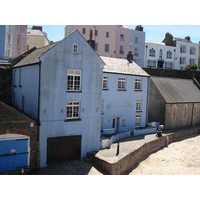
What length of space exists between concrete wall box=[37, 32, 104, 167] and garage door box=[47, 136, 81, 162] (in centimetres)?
34

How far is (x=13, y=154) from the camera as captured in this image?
46.9ft

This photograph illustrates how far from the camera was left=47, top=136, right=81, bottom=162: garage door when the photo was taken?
1614cm

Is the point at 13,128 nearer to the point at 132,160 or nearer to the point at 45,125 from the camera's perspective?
the point at 45,125

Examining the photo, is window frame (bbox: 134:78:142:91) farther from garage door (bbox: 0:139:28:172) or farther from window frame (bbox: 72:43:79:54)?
garage door (bbox: 0:139:28:172)

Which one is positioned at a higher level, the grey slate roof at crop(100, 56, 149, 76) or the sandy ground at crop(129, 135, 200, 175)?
the grey slate roof at crop(100, 56, 149, 76)

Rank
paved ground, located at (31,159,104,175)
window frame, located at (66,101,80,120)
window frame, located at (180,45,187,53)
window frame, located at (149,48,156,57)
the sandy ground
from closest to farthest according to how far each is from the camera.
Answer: paved ground, located at (31,159,104,175) → window frame, located at (66,101,80,120) → the sandy ground → window frame, located at (149,48,156,57) → window frame, located at (180,45,187,53)

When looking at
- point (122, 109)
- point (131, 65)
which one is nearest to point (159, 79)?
point (131, 65)

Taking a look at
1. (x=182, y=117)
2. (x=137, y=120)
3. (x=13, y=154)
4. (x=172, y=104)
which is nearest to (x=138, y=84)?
(x=137, y=120)

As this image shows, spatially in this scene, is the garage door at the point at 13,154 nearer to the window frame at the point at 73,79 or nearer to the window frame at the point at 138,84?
the window frame at the point at 73,79

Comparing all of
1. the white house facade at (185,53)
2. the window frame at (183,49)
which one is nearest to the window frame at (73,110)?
the white house facade at (185,53)

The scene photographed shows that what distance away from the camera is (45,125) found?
15750 millimetres

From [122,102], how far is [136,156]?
7520 mm

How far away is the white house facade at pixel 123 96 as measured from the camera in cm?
2314

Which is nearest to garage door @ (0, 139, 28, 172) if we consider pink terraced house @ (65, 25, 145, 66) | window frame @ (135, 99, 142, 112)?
window frame @ (135, 99, 142, 112)
